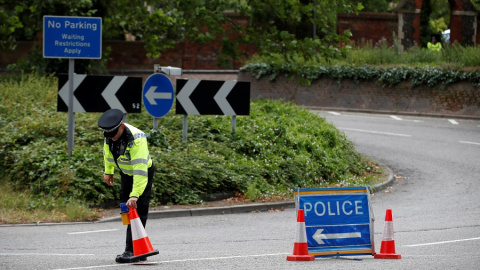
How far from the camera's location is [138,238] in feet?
30.0

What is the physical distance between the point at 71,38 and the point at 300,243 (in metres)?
6.98

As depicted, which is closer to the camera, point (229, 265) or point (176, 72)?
point (229, 265)

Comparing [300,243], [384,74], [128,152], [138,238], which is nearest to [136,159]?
[128,152]

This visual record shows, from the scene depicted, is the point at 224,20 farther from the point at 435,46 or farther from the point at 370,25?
the point at 370,25

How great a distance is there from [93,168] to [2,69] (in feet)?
79.4

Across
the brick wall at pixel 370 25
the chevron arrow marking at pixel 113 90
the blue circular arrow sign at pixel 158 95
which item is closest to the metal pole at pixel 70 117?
the chevron arrow marking at pixel 113 90

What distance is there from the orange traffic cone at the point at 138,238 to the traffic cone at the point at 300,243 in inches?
59.5

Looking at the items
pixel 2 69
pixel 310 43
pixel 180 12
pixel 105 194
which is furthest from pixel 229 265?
pixel 2 69

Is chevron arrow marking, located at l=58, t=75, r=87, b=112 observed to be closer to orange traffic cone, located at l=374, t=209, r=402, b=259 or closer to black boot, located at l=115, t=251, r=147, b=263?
black boot, located at l=115, t=251, r=147, b=263

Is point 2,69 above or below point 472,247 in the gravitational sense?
above

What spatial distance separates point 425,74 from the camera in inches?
1212

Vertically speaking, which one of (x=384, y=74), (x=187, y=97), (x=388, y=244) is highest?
(x=384, y=74)

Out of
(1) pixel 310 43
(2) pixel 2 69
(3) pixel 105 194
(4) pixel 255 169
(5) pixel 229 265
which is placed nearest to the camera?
(5) pixel 229 265

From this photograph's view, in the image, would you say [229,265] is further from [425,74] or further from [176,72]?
[425,74]
